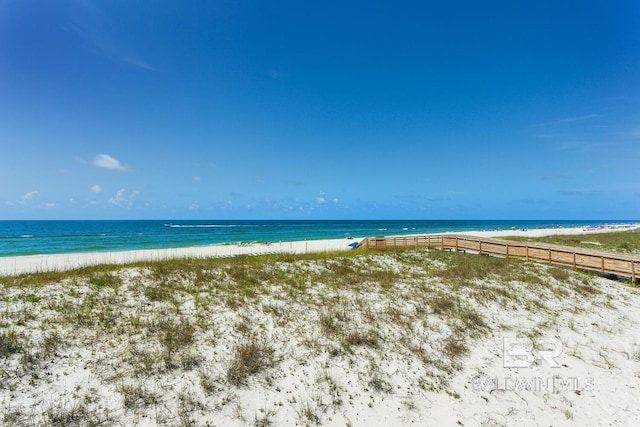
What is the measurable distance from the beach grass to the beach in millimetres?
37

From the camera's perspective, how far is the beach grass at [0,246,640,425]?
16.6ft

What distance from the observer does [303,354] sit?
21.6ft

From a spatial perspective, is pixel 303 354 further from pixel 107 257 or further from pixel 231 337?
pixel 107 257

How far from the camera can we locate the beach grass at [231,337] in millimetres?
5047

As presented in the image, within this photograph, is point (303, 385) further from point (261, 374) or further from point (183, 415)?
point (183, 415)

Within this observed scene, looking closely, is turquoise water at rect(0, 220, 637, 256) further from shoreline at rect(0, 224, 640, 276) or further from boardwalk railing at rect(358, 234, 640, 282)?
boardwalk railing at rect(358, 234, 640, 282)

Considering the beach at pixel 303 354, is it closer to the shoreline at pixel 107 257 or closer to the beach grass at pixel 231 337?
the beach grass at pixel 231 337

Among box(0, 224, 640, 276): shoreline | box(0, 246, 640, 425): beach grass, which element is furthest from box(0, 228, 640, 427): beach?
box(0, 224, 640, 276): shoreline

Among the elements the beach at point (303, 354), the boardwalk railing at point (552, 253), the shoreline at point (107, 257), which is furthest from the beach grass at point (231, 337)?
the shoreline at point (107, 257)

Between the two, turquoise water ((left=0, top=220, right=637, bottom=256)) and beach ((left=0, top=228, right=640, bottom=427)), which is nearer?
beach ((left=0, top=228, right=640, bottom=427))

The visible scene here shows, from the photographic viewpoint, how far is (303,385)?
5672 millimetres

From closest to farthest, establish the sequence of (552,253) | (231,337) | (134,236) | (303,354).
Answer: (303,354) < (231,337) < (552,253) < (134,236)

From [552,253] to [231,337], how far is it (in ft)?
65.1

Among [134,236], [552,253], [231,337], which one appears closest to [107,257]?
[231,337]
